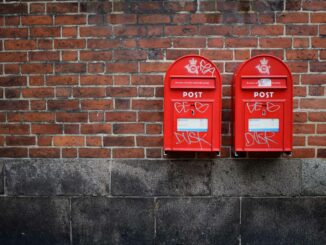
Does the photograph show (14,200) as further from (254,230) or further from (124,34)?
(254,230)

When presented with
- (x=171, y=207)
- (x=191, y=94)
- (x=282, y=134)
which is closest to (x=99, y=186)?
(x=171, y=207)

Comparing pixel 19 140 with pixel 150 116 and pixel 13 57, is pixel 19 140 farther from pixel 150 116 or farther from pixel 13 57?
pixel 150 116

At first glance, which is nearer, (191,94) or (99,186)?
(191,94)

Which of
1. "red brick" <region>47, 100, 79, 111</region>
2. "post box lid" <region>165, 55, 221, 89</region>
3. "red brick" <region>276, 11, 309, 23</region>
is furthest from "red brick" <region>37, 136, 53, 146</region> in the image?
"red brick" <region>276, 11, 309, 23</region>

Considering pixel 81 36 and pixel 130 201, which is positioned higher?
pixel 81 36

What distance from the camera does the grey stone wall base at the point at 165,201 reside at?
11.1 ft

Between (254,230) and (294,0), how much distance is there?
7.51 ft

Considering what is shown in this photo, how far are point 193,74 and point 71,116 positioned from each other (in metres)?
1.31

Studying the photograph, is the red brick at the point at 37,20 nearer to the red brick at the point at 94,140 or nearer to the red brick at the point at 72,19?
the red brick at the point at 72,19

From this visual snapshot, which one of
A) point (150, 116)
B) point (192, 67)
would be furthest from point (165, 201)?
point (192, 67)

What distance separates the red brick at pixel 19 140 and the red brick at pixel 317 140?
2.74 metres

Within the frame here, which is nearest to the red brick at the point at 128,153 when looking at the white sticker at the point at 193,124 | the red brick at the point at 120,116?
the red brick at the point at 120,116

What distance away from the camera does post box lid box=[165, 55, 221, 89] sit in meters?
2.95

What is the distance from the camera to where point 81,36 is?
133 inches
